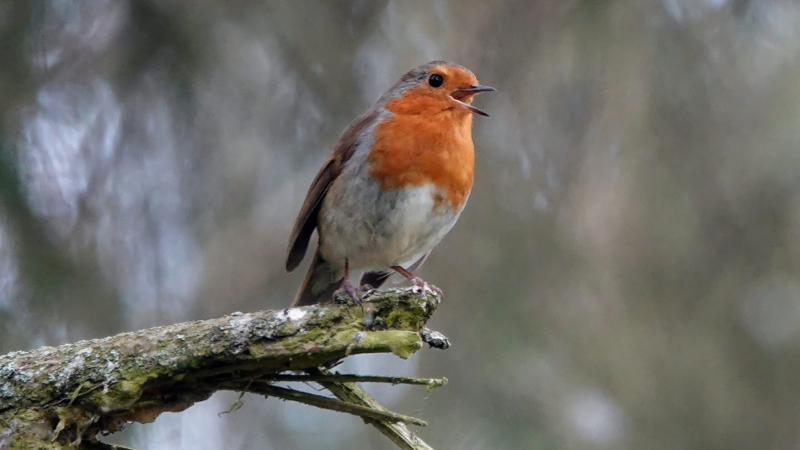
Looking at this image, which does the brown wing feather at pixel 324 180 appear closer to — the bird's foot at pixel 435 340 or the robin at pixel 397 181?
the robin at pixel 397 181

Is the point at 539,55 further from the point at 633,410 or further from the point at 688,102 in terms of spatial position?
the point at 633,410

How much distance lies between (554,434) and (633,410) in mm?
438

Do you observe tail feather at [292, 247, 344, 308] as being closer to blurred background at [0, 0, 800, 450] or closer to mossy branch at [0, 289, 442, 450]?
blurred background at [0, 0, 800, 450]

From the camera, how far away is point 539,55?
4305 millimetres

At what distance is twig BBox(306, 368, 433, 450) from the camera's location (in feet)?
6.78

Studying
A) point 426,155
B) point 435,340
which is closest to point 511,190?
point 426,155

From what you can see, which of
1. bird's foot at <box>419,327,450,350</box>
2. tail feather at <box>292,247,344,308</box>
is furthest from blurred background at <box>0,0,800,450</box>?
bird's foot at <box>419,327,450,350</box>

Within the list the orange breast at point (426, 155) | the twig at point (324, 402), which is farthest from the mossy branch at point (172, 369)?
the orange breast at point (426, 155)

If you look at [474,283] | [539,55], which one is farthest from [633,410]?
[539,55]

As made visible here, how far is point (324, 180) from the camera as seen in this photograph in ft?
11.7

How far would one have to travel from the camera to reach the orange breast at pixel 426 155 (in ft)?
10.7

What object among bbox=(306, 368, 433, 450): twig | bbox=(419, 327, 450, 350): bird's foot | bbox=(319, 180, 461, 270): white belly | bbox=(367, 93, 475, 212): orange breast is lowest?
bbox=(306, 368, 433, 450): twig

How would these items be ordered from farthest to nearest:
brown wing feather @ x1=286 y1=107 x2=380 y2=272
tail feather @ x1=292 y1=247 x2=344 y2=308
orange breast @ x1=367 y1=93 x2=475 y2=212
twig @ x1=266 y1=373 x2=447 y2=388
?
tail feather @ x1=292 y1=247 x2=344 y2=308 < brown wing feather @ x1=286 y1=107 x2=380 y2=272 < orange breast @ x1=367 y1=93 x2=475 y2=212 < twig @ x1=266 y1=373 x2=447 y2=388

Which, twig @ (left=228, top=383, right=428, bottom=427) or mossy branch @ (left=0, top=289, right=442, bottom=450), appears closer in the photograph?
mossy branch @ (left=0, top=289, right=442, bottom=450)
